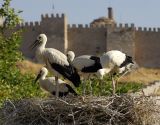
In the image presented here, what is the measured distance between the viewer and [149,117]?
743 centimetres

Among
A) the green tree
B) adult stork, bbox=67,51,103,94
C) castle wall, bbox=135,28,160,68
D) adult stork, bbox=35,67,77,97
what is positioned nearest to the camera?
adult stork, bbox=67,51,103,94

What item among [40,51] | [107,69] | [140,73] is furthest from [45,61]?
[140,73]

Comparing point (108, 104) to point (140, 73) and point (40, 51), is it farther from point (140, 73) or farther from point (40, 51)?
point (140, 73)

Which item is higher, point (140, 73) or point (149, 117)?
point (149, 117)

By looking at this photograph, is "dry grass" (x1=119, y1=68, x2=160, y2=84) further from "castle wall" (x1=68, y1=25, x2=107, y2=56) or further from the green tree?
the green tree

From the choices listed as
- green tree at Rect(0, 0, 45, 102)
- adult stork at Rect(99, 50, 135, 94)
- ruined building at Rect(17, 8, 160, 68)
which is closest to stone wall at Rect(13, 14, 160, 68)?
ruined building at Rect(17, 8, 160, 68)

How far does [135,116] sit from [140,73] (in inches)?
1365

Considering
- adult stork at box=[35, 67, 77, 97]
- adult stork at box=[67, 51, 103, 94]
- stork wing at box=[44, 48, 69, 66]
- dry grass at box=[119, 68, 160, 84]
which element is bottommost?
dry grass at box=[119, 68, 160, 84]

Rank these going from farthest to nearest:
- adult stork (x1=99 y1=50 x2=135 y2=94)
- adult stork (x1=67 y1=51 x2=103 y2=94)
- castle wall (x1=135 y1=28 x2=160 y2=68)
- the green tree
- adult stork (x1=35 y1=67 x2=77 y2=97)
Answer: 1. castle wall (x1=135 y1=28 x2=160 y2=68)
2. the green tree
3. adult stork (x1=35 y1=67 x2=77 y2=97)
4. adult stork (x1=67 y1=51 x2=103 y2=94)
5. adult stork (x1=99 y1=50 x2=135 y2=94)

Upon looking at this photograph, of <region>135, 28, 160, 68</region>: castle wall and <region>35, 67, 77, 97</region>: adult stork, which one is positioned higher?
<region>35, 67, 77, 97</region>: adult stork

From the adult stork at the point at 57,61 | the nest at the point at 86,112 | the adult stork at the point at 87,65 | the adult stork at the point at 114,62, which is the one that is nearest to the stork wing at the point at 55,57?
the adult stork at the point at 57,61

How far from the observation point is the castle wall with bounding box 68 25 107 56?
4544 cm

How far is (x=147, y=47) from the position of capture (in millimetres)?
45719

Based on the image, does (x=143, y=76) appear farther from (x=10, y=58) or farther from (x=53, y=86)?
(x=53, y=86)
